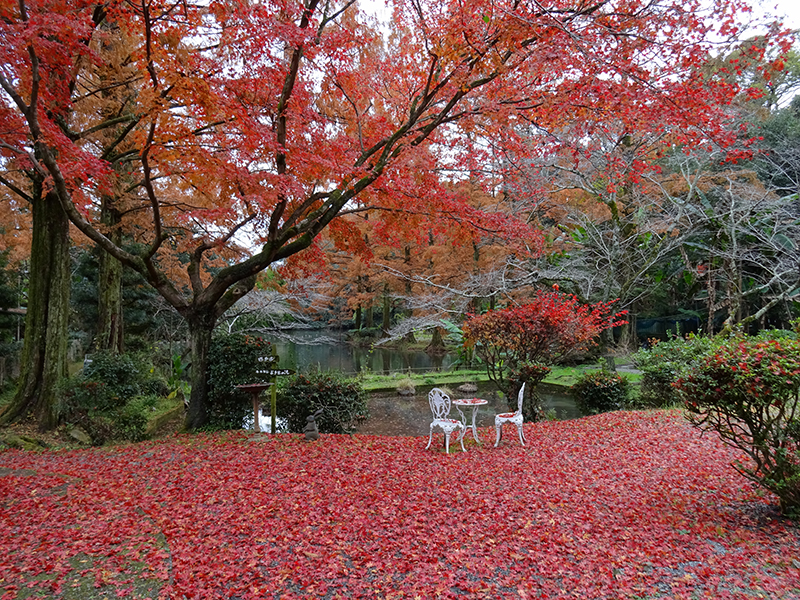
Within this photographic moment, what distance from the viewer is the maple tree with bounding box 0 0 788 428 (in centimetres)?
475

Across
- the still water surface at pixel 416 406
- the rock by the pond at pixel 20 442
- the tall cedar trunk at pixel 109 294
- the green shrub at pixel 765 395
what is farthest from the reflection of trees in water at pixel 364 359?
the green shrub at pixel 765 395

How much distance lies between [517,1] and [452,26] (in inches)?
29.0

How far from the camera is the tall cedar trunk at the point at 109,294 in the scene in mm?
9148

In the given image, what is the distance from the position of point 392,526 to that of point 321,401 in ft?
13.3

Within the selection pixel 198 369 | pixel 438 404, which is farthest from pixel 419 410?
pixel 198 369

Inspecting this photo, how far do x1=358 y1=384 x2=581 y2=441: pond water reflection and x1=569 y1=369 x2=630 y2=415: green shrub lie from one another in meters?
1.05

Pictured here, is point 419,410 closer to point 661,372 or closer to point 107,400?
point 661,372

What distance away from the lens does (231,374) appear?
23.1 feet

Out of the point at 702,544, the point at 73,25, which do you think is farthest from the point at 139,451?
the point at 702,544

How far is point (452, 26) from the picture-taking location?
4.89 metres

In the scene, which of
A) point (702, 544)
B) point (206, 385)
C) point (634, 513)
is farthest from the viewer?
point (206, 385)

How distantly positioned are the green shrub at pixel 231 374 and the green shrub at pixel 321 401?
0.62 m

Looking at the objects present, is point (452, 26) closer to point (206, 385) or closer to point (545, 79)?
point (545, 79)

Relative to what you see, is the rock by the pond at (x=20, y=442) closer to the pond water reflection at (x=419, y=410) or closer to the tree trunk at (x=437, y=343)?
the pond water reflection at (x=419, y=410)
